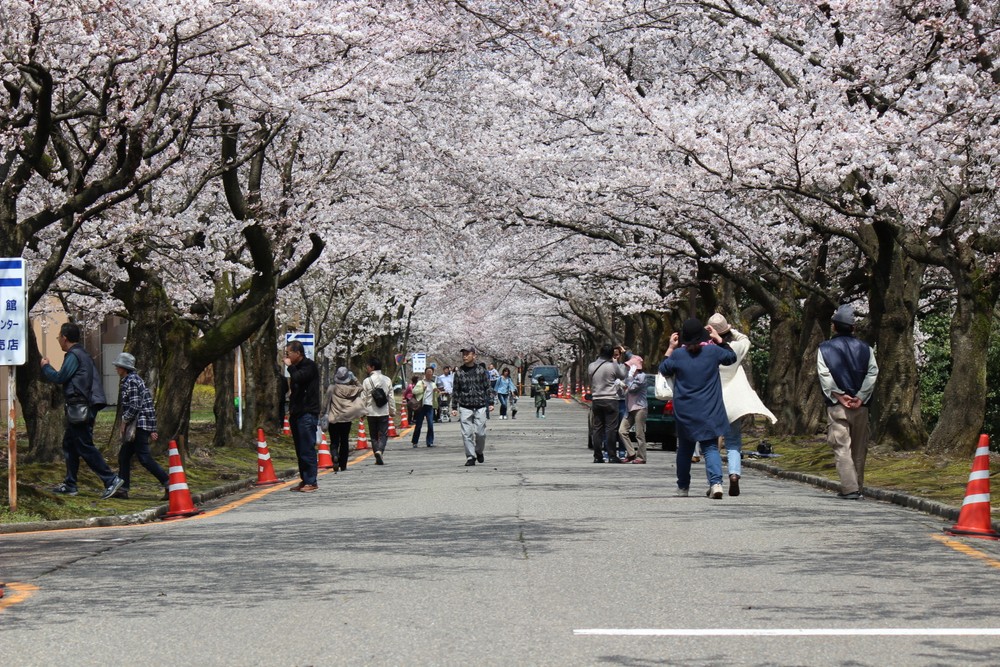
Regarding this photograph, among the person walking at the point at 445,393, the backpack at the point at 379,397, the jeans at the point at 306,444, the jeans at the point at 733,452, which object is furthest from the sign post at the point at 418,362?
the jeans at the point at 733,452

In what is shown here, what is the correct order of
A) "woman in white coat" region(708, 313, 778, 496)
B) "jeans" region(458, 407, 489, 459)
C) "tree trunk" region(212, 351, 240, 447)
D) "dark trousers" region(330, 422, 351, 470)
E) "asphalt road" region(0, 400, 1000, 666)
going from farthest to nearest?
"tree trunk" region(212, 351, 240, 447) → "jeans" region(458, 407, 489, 459) → "dark trousers" region(330, 422, 351, 470) → "woman in white coat" region(708, 313, 778, 496) → "asphalt road" region(0, 400, 1000, 666)

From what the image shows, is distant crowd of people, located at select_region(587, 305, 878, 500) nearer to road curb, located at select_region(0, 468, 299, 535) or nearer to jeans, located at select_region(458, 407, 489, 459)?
road curb, located at select_region(0, 468, 299, 535)

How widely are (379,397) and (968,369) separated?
9502 millimetres

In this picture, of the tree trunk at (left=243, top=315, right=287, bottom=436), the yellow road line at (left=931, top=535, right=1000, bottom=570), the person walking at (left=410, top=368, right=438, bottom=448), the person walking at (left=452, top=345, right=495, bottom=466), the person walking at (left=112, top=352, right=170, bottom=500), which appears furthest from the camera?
the person walking at (left=410, top=368, right=438, bottom=448)

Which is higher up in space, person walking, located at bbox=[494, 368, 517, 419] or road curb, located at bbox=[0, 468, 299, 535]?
person walking, located at bbox=[494, 368, 517, 419]

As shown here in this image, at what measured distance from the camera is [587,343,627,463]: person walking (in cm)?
2234

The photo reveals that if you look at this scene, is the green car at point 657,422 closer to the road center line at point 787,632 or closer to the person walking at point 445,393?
the person walking at point 445,393

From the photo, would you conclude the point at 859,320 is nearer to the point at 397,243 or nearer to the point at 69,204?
the point at 397,243

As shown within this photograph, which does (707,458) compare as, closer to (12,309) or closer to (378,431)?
(12,309)

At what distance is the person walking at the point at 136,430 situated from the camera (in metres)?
15.9

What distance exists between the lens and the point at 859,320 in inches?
1547

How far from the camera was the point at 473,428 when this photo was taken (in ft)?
75.6

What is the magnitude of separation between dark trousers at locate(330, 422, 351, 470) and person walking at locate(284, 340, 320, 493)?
3969mm

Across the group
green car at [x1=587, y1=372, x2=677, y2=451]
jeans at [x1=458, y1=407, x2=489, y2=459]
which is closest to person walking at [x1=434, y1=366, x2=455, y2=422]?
green car at [x1=587, y1=372, x2=677, y2=451]
